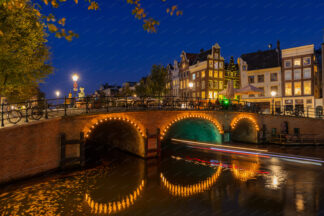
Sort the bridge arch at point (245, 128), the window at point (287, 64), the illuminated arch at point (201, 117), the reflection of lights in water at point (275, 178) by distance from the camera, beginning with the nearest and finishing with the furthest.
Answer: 1. the reflection of lights in water at point (275, 178)
2. the illuminated arch at point (201, 117)
3. the bridge arch at point (245, 128)
4. the window at point (287, 64)

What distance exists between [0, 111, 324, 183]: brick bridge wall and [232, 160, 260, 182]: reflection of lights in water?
19.7 feet

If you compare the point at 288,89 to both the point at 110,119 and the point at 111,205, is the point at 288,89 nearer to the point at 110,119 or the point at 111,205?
the point at 110,119

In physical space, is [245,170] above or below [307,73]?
below

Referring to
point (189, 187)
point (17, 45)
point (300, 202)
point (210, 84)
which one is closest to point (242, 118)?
point (189, 187)

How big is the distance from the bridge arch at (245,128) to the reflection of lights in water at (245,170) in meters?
7.01

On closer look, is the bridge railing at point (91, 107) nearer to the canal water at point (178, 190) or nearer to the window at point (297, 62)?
the canal water at point (178, 190)

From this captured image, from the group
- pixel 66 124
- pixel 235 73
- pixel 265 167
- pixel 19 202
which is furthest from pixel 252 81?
pixel 19 202

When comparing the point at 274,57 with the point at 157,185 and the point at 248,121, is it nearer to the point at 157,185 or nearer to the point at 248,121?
the point at 248,121

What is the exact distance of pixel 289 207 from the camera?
29.5 feet

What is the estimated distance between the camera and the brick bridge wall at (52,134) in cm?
1138

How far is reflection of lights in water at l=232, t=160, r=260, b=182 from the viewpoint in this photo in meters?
13.2

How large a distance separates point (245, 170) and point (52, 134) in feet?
40.6

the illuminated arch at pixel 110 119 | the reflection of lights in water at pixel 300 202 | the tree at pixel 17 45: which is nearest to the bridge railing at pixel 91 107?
the illuminated arch at pixel 110 119

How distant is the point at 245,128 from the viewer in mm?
26312
